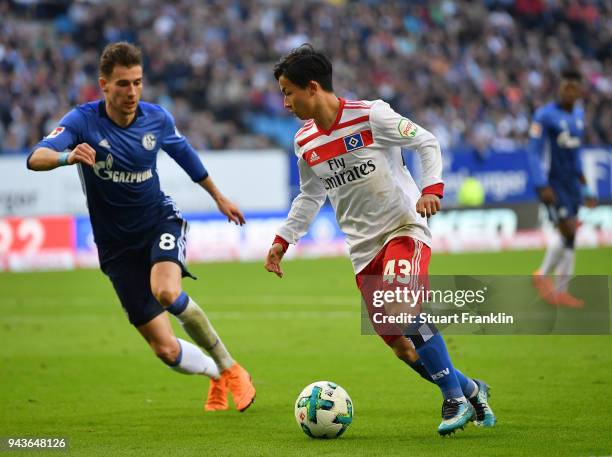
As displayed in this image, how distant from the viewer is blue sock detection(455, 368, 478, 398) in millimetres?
6555

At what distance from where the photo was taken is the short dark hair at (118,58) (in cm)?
729

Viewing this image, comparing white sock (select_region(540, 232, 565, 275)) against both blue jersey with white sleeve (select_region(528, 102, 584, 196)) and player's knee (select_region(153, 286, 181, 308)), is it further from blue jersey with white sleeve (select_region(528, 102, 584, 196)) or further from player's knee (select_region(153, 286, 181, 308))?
player's knee (select_region(153, 286, 181, 308))

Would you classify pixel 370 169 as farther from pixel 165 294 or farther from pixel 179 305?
pixel 179 305

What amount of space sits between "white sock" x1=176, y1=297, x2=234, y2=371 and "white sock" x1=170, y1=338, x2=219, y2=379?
70 millimetres

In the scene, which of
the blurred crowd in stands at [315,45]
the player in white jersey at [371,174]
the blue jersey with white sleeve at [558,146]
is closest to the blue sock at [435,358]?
the player in white jersey at [371,174]

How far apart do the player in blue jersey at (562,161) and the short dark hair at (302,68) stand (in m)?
6.78

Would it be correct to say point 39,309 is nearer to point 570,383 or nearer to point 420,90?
point 570,383

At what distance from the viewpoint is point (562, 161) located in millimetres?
13359

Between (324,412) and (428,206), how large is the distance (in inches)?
57.0

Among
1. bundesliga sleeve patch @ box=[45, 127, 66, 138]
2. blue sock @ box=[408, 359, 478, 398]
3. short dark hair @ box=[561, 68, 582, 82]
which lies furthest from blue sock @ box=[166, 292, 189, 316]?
short dark hair @ box=[561, 68, 582, 82]

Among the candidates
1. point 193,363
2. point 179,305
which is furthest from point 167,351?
point 179,305

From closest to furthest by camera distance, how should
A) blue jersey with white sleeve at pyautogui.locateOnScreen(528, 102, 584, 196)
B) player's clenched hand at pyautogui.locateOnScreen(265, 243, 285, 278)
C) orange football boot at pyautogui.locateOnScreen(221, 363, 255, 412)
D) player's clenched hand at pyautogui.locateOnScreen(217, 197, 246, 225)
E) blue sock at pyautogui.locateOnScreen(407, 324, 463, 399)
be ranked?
blue sock at pyautogui.locateOnScreen(407, 324, 463, 399) < player's clenched hand at pyautogui.locateOnScreen(265, 243, 285, 278) < orange football boot at pyautogui.locateOnScreen(221, 363, 255, 412) < player's clenched hand at pyautogui.locateOnScreen(217, 197, 246, 225) < blue jersey with white sleeve at pyautogui.locateOnScreen(528, 102, 584, 196)

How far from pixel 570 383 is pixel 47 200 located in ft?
48.6

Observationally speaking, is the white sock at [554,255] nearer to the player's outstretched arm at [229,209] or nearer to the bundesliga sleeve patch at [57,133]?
the player's outstretched arm at [229,209]
